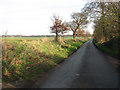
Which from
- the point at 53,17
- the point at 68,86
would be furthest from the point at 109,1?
the point at 68,86

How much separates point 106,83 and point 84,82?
91 cm

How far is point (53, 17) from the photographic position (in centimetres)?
2177

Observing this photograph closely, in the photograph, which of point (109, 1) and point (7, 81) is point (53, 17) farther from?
point (7, 81)

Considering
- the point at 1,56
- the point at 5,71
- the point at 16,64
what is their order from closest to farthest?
the point at 5,71 < the point at 16,64 < the point at 1,56

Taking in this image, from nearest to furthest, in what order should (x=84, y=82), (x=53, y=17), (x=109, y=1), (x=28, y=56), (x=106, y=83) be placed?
(x=106, y=83), (x=84, y=82), (x=28, y=56), (x=109, y=1), (x=53, y=17)

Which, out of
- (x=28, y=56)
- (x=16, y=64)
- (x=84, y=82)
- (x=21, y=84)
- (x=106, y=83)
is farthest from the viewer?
(x=28, y=56)

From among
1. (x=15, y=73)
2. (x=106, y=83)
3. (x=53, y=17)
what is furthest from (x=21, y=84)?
(x=53, y=17)

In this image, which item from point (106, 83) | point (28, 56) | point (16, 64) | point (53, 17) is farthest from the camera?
point (53, 17)

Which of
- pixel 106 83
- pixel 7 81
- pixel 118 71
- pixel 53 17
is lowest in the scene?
pixel 7 81

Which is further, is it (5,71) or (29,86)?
(5,71)

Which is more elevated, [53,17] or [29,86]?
[53,17]

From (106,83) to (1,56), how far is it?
7705 mm

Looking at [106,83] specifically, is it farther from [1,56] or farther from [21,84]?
[1,56]

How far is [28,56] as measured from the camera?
375 inches
